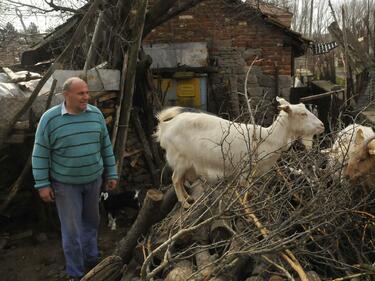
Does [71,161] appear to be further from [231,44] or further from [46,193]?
[231,44]

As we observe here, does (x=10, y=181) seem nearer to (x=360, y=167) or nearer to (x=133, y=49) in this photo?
(x=133, y=49)

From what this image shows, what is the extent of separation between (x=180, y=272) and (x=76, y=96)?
1914 millimetres

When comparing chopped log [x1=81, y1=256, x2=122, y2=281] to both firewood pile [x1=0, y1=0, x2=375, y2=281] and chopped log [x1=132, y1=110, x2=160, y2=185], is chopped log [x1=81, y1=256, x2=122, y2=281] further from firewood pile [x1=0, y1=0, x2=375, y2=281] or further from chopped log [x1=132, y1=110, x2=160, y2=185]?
chopped log [x1=132, y1=110, x2=160, y2=185]

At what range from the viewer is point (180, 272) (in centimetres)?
334

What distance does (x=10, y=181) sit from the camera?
592cm

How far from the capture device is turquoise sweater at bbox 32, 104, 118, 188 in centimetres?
402

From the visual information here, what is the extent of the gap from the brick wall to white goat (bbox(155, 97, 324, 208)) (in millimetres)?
5585

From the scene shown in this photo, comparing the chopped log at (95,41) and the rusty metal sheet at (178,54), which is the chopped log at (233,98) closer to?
the rusty metal sheet at (178,54)

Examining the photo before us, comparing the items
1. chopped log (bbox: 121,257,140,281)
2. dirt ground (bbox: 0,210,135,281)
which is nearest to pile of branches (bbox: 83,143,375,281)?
chopped log (bbox: 121,257,140,281)

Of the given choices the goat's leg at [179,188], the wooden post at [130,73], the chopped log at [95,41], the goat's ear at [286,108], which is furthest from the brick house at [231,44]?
the goat's leg at [179,188]

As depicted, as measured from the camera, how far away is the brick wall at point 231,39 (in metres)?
11.2

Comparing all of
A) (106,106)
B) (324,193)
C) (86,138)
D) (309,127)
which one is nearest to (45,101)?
(106,106)

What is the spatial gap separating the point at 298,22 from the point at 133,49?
122 ft

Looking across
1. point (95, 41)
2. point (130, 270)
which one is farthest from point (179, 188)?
point (95, 41)
